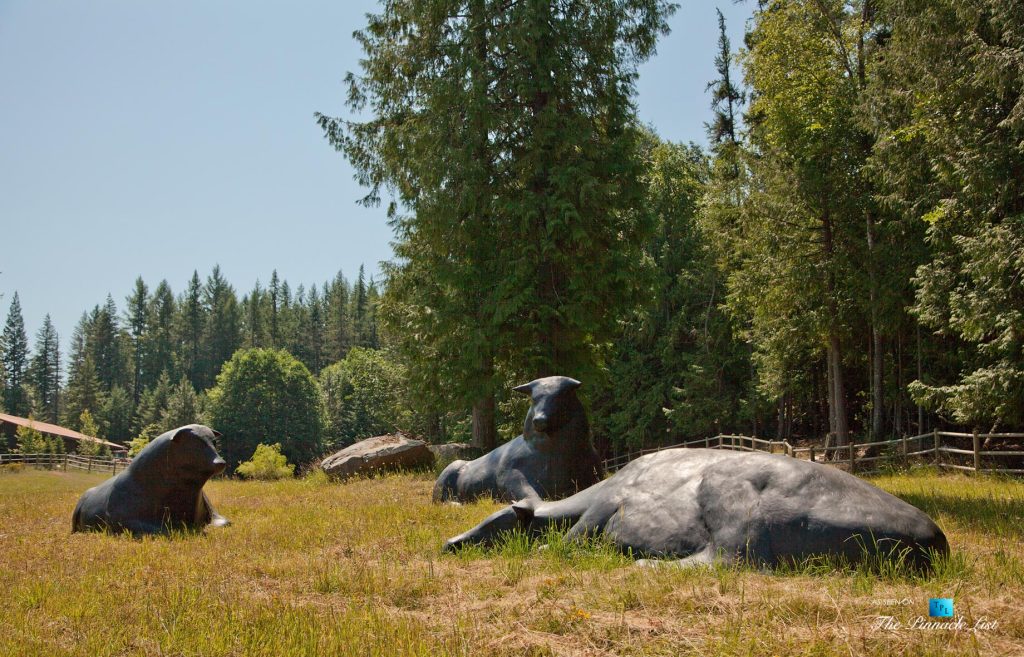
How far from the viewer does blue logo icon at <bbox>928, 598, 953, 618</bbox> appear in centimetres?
388

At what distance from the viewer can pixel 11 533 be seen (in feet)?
29.7

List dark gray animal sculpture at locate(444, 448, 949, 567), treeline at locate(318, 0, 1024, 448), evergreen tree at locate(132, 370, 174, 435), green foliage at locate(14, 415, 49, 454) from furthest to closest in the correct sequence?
1. evergreen tree at locate(132, 370, 174, 435)
2. green foliage at locate(14, 415, 49, 454)
3. treeline at locate(318, 0, 1024, 448)
4. dark gray animal sculpture at locate(444, 448, 949, 567)

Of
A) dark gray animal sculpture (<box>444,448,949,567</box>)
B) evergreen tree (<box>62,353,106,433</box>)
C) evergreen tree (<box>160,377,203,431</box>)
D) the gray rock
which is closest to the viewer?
dark gray animal sculpture (<box>444,448,949,567</box>)

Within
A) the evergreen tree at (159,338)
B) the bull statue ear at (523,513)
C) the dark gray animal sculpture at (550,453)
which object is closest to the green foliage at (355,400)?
the evergreen tree at (159,338)

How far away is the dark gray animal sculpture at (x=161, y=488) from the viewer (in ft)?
29.0

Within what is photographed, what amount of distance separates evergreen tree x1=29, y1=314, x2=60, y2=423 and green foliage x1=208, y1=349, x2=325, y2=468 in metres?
47.4

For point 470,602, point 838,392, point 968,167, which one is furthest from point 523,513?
point 838,392

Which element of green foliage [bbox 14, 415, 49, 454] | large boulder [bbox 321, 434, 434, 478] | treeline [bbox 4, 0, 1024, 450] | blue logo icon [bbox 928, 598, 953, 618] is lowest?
green foliage [bbox 14, 415, 49, 454]

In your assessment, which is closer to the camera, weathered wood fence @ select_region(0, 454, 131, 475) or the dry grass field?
the dry grass field

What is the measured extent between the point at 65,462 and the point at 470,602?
40530 millimetres

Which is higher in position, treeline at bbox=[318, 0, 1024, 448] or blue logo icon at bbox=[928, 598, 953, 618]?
treeline at bbox=[318, 0, 1024, 448]

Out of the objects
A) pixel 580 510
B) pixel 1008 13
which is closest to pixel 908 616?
pixel 580 510

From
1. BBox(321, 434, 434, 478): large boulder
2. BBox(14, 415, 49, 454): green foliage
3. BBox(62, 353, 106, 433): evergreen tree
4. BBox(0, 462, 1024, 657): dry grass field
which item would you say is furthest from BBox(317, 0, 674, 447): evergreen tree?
BBox(62, 353, 106, 433): evergreen tree

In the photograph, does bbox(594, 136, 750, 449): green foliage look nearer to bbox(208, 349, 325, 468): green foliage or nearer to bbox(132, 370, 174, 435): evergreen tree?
bbox(208, 349, 325, 468): green foliage
